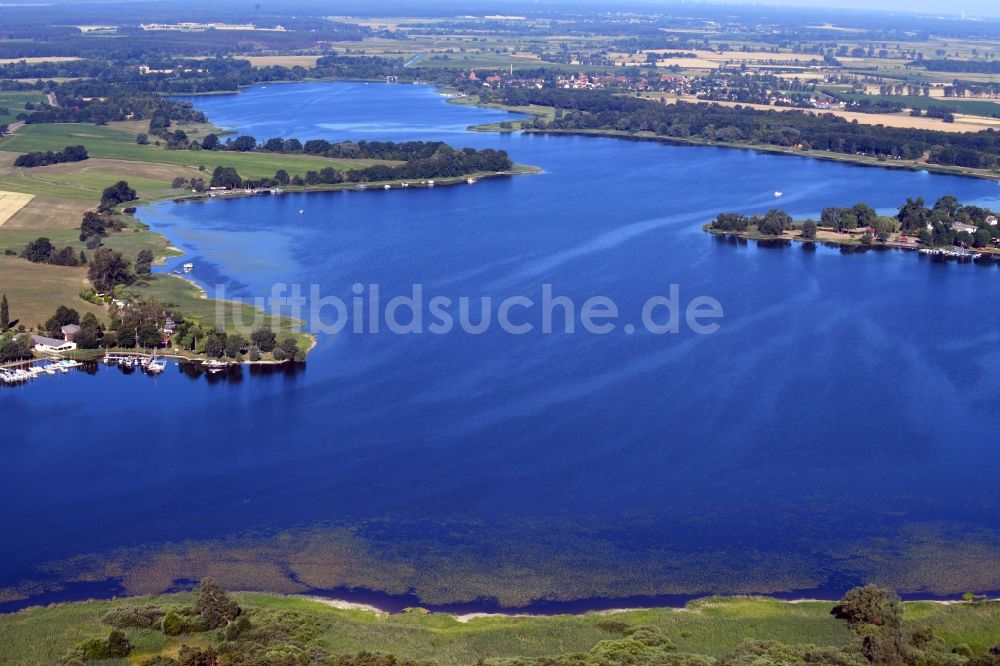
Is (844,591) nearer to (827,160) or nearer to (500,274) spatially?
(500,274)

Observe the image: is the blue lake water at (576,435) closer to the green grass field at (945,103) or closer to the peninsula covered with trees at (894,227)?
the peninsula covered with trees at (894,227)

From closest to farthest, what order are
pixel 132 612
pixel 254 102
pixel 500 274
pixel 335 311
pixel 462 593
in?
pixel 132 612
pixel 462 593
pixel 335 311
pixel 500 274
pixel 254 102

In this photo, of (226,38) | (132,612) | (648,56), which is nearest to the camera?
(132,612)

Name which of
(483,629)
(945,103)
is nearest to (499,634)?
(483,629)

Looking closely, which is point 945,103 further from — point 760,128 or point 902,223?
point 902,223

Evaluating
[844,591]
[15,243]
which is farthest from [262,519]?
[15,243]

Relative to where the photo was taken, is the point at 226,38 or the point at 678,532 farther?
the point at 226,38

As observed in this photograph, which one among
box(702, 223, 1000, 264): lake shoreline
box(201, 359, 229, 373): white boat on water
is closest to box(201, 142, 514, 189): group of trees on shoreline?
box(702, 223, 1000, 264): lake shoreline
